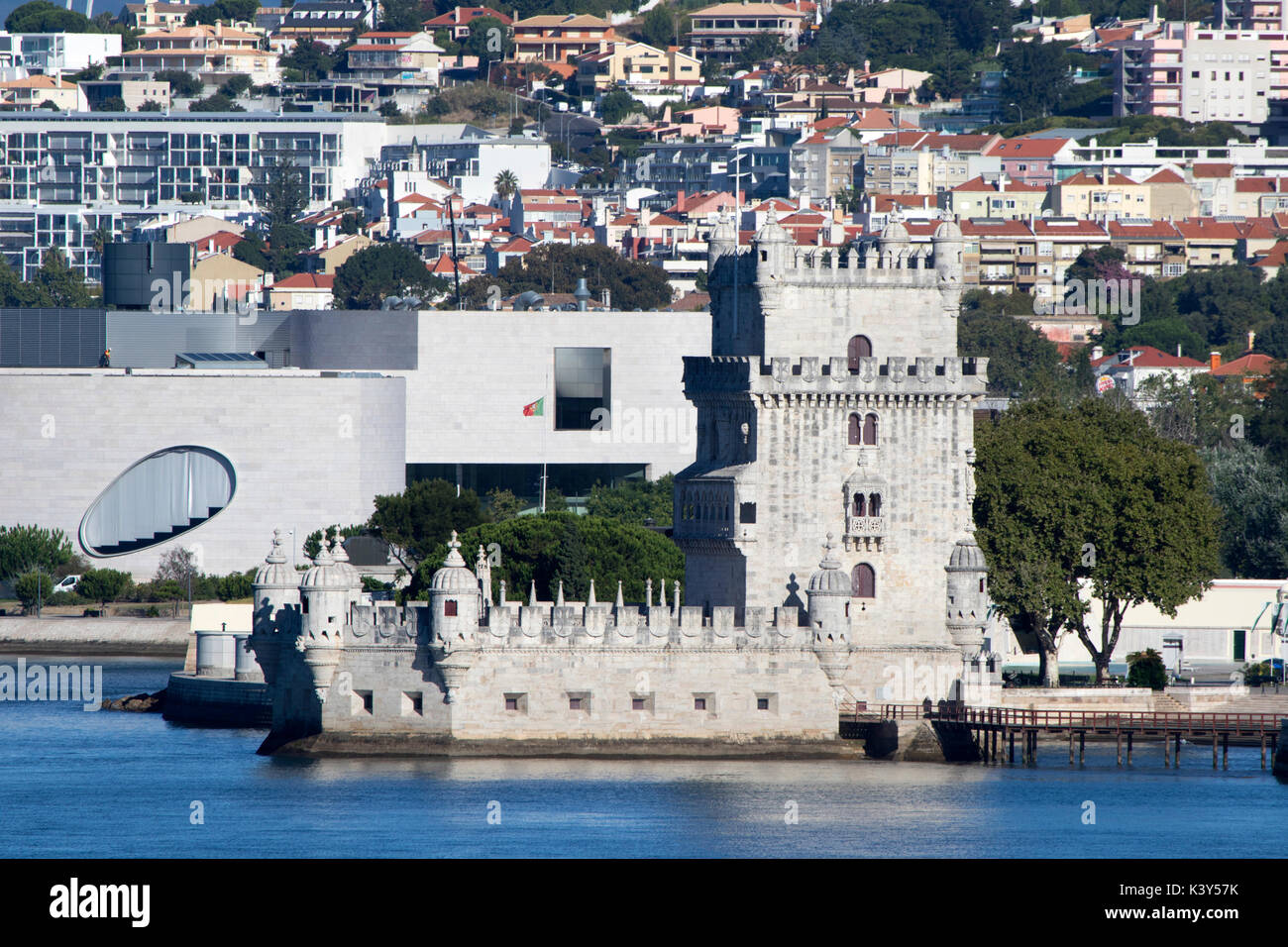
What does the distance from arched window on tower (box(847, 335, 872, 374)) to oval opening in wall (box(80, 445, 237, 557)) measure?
67.2m

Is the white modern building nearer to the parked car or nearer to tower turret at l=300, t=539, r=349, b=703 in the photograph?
the parked car

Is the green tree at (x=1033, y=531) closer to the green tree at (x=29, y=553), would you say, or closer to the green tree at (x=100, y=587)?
the green tree at (x=100, y=587)

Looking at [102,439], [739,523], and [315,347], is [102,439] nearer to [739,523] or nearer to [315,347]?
[315,347]

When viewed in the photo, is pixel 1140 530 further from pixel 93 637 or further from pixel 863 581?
pixel 93 637

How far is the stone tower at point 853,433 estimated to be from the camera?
78.2 m

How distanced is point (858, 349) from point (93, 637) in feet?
182

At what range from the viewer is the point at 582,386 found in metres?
153

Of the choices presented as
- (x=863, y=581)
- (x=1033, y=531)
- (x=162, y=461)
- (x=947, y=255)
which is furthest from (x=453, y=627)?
(x=162, y=461)

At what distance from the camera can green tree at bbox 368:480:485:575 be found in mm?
115500

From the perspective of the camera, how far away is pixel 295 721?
77000 mm

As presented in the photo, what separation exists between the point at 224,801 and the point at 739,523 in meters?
16.7

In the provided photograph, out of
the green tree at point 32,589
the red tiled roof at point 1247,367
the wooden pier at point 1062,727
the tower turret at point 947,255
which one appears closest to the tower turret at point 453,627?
the wooden pier at point 1062,727

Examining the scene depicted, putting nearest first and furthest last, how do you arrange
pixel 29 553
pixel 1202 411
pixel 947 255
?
pixel 947 255
pixel 29 553
pixel 1202 411
